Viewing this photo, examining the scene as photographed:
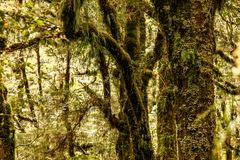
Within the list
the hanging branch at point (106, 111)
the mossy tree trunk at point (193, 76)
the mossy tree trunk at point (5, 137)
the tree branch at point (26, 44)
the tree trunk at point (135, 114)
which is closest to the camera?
the mossy tree trunk at point (193, 76)

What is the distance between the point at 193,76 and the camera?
2955mm

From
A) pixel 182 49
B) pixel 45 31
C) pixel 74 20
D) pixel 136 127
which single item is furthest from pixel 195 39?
pixel 45 31

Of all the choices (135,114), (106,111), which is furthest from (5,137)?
(135,114)

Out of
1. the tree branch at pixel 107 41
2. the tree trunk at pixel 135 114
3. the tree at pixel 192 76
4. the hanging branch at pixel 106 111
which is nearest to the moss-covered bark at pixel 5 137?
the hanging branch at pixel 106 111

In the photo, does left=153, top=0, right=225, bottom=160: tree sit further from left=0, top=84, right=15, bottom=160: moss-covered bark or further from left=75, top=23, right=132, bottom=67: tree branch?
left=0, top=84, right=15, bottom=160: moss-covered bark

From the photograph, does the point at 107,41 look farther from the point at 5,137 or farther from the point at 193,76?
the point at 5,137

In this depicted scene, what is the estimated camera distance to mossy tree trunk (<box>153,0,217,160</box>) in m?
2.88

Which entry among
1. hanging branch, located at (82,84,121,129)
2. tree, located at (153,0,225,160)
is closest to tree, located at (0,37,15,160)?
hanging branch, located at (82,84,121,129)

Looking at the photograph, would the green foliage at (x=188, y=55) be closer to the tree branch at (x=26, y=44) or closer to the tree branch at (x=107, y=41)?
the tree branch at (x=107, y=41)

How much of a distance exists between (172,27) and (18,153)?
24.5 ft

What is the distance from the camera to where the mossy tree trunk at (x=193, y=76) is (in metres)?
2.88

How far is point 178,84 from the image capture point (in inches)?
117

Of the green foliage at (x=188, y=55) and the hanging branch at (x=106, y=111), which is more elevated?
the green foliage at (x=188, y=55)

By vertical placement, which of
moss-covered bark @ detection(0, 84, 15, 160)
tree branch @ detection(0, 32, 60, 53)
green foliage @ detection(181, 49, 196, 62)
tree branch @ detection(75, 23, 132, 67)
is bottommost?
moss-covered bark @ detection(0, 84, 15, 160)
